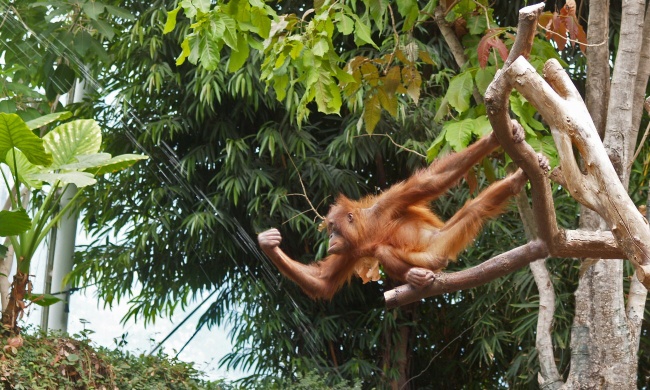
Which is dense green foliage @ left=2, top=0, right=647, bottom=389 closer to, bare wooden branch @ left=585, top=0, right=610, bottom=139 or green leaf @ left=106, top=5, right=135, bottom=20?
green leaf @ left=106, top=5, right=135, bottom=20

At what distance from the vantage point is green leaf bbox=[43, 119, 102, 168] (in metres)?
5.24

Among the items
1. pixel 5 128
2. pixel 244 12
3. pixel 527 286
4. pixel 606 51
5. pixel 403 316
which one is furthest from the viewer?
pixel 403 316

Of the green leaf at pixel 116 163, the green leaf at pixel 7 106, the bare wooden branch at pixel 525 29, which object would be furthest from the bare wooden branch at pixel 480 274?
the green leaf at pixel 7 106

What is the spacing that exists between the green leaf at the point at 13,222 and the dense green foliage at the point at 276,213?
46.1 inches

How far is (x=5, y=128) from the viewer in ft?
15.4

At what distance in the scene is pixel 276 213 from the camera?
6172mm

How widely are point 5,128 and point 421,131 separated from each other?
261 cm

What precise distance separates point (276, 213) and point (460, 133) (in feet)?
8.83

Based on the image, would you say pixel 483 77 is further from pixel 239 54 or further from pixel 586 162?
pixel 586 162

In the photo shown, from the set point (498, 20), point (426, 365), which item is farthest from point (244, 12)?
point (426, 365)

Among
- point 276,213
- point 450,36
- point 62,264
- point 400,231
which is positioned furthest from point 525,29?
point 62,264

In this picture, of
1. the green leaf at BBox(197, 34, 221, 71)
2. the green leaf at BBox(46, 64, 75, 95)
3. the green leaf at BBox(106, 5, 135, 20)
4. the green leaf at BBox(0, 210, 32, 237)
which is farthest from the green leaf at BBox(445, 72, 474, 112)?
the green leaf at BBox(46, 64, 75, 95)

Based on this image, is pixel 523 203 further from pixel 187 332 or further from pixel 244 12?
pixel 187 332

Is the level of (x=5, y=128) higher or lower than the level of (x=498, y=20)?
lower
